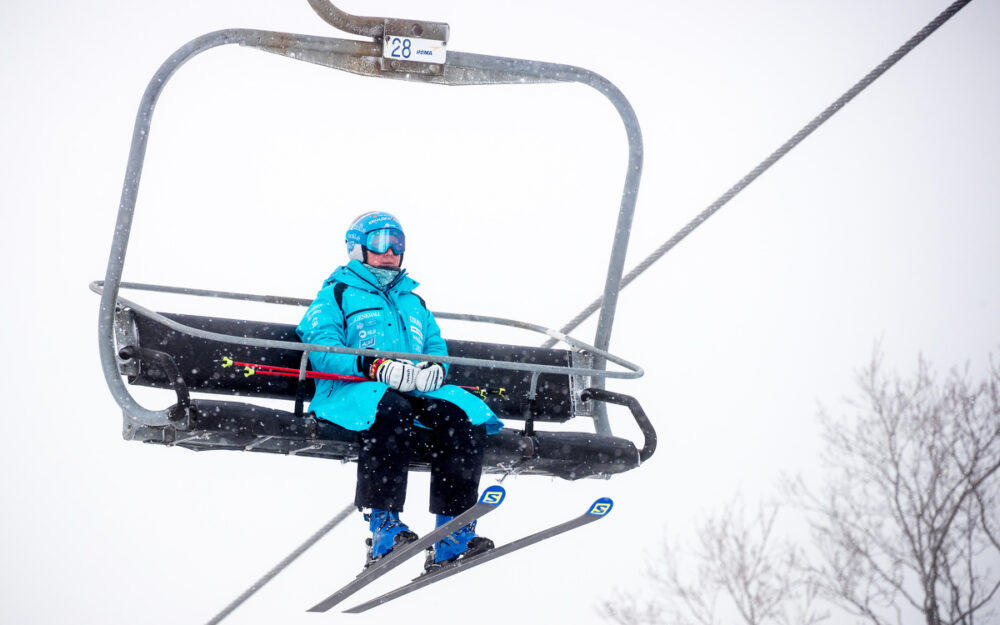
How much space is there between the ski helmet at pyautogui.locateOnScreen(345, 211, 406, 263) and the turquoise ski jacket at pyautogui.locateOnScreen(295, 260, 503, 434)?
0.07 m

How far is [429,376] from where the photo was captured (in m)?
3.94

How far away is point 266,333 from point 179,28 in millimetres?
101832

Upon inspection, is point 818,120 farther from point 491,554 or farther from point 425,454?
point 491,554

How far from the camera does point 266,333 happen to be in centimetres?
427

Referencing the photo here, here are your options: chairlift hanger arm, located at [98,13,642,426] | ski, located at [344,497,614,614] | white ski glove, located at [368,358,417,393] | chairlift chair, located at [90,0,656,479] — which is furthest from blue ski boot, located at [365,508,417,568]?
chairlift hanger arm, located at [98,13,642,426]

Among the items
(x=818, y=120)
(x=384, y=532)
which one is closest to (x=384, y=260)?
(x=384, y=532)

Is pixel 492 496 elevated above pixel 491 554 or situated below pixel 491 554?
above

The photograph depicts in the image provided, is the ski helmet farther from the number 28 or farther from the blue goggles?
the number 28

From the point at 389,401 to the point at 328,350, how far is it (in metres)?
0.46

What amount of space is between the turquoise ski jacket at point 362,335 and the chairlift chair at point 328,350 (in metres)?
0.08

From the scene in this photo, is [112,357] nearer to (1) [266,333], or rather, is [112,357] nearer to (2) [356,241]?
(1) [266,333]

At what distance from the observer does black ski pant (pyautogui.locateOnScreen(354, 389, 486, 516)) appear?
12.1 feet

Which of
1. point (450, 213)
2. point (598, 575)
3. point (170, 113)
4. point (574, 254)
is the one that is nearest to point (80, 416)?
point (598, 575)

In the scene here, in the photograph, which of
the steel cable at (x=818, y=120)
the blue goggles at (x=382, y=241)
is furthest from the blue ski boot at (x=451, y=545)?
the steel cable at (x=818, y=120)
